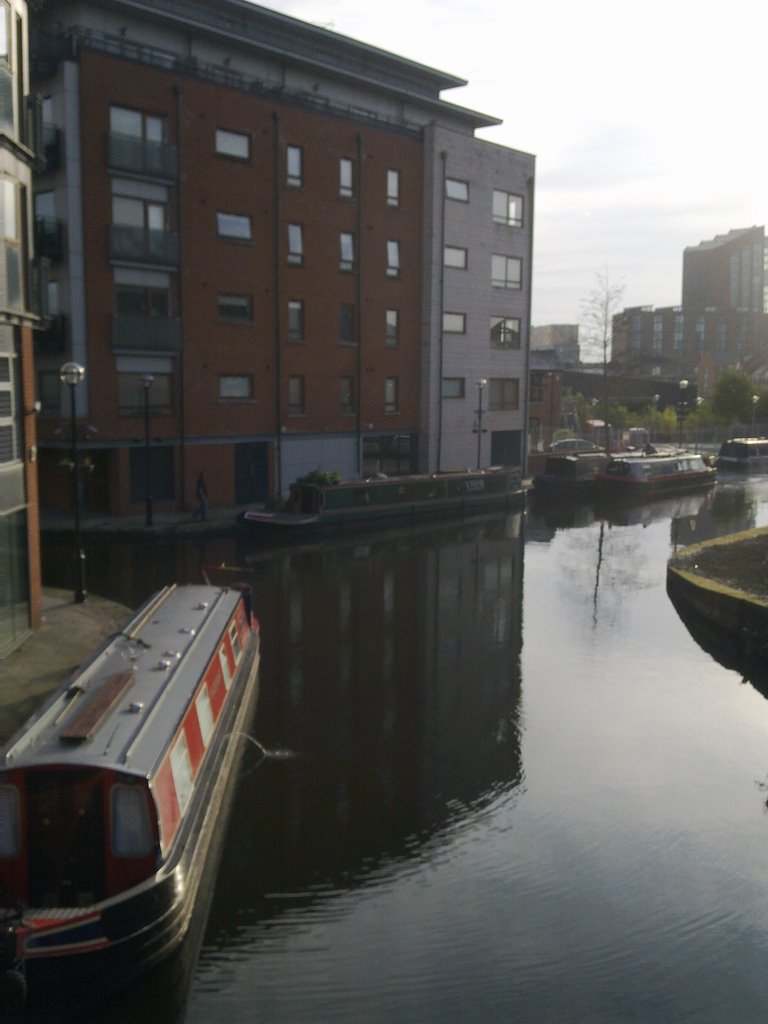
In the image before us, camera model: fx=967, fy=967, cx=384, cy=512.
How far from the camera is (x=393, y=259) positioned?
37250mm

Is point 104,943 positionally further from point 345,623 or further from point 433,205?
point 433,205

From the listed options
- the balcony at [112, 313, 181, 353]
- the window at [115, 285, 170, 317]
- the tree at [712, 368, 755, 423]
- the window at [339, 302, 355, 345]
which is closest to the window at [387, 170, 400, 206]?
the window at [339, 302, 355, 345]

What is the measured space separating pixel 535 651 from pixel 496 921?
888cm

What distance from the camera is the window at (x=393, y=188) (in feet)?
120

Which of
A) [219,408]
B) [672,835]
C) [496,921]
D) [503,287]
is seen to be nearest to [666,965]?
[496,921]

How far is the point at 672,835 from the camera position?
393 inches

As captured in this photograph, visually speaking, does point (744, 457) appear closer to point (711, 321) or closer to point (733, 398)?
point (733, 398)

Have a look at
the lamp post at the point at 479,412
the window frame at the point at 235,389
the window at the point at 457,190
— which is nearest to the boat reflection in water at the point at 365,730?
the window frame at the point at 235,389

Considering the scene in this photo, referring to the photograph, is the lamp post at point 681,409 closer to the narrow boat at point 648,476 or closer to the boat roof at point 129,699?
the narrow boat at point 648,476

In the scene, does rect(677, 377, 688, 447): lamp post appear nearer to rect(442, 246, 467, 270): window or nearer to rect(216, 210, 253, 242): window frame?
rect(442, 246, 467, 270): window

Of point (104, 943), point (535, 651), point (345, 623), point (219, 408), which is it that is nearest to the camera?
point (104, 943)

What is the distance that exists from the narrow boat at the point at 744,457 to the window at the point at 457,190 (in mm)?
25082

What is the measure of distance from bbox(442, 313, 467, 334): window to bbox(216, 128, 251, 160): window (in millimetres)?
11177

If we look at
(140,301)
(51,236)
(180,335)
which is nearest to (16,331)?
(51,236)
